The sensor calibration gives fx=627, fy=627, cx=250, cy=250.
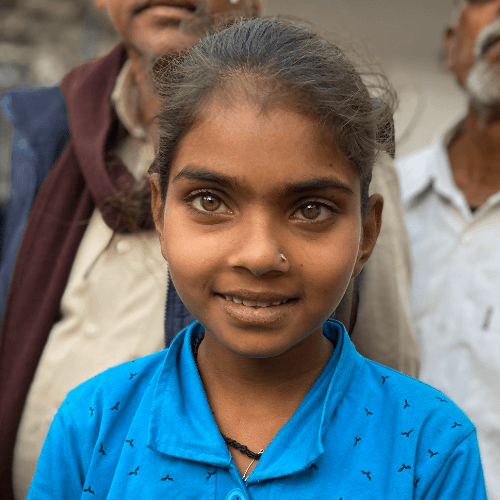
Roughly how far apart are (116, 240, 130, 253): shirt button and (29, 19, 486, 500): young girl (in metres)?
0.50

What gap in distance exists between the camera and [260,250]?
1.02m

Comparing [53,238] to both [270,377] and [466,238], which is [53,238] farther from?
[466,238]

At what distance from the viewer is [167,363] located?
4.14 feet

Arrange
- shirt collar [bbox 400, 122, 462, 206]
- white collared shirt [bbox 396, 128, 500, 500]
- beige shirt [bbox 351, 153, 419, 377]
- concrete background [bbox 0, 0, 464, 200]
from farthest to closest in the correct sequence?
concrete background [bbox 0, 0, 464, 200] < shirt collar [bbox 400, 122, 462, 206] < white collared shirt [bbox 396, 128, 500, 500] < beige shirt [bbox 351, 153, 419, 377]

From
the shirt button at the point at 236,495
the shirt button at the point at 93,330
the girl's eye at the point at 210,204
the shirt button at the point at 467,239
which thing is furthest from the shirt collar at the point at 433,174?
the shirt button at the point at 236,495

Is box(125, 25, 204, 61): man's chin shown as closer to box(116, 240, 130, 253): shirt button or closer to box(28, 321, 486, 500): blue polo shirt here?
box(116, 240, 130, 253): shirt button

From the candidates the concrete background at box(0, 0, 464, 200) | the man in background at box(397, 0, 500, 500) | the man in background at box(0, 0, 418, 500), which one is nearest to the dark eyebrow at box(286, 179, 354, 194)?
the man in background at box(0, 0, 418, 500)

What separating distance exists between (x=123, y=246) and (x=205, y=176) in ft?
2.20

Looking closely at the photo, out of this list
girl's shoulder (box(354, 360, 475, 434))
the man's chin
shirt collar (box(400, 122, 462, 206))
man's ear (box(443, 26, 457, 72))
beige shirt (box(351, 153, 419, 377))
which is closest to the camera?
girl's shoulder (box(354, 360, 475, 434))

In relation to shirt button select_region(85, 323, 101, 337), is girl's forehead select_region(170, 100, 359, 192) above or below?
above

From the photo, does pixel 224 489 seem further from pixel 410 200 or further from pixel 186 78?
pixel 410 200

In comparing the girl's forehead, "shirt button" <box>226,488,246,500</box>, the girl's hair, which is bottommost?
"shirt button" <box>226,488,246,500</box>

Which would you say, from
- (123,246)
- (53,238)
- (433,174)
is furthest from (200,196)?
(433,174)

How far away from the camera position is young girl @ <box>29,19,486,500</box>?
107 centimetres
